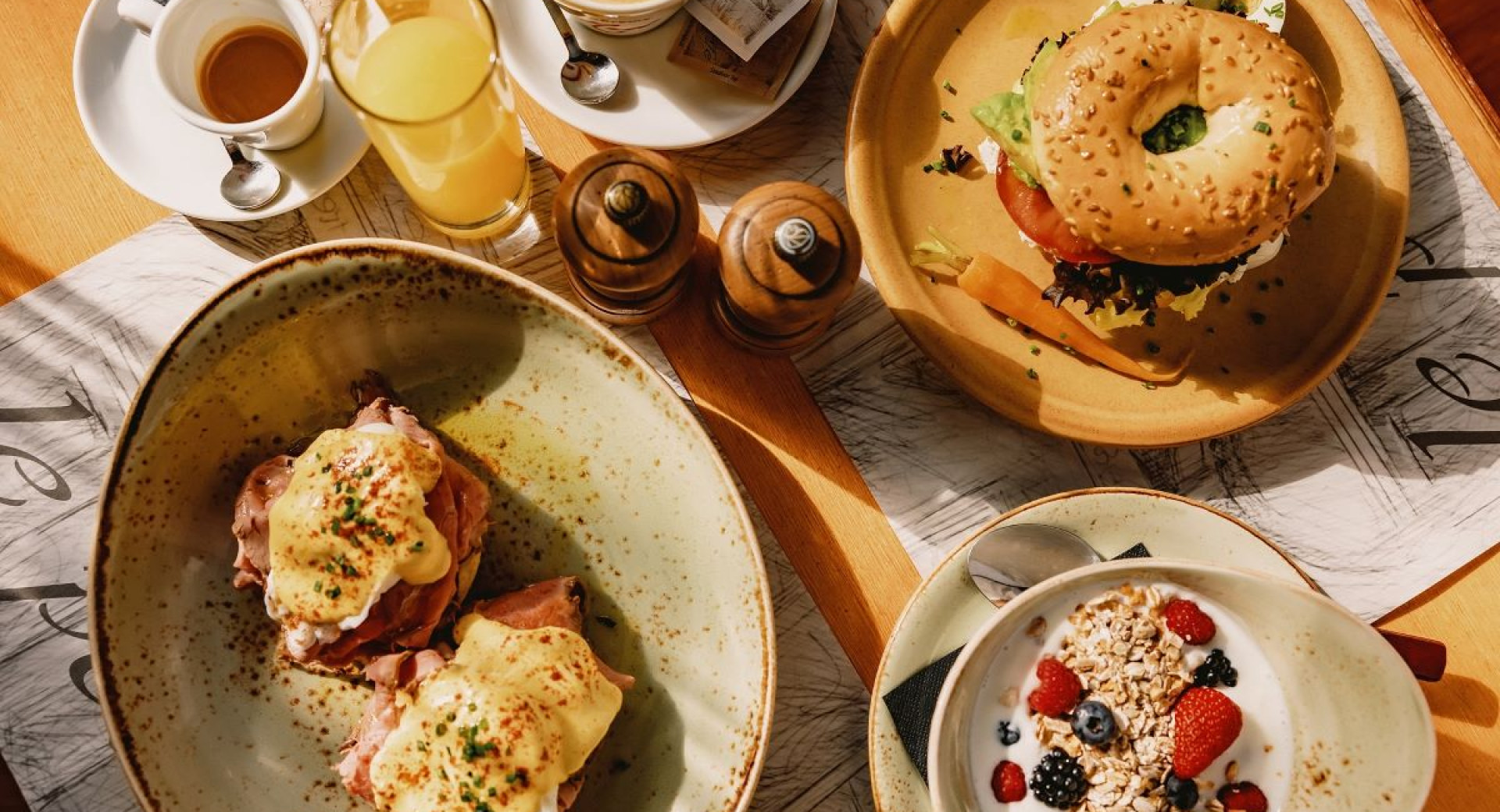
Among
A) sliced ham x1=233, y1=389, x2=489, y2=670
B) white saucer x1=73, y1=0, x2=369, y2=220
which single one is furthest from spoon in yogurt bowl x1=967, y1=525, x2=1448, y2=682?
white saucer x1=73, y1=0, x2=369, y2=220

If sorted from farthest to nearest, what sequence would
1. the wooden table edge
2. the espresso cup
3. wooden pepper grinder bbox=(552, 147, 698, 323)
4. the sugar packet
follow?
1. the wooden table edge
2. the sugar packet
3. the espresso cup
4. wooden pepper grinder bbox=(552, 147, 698, 323)

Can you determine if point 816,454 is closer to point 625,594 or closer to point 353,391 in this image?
point 625,594

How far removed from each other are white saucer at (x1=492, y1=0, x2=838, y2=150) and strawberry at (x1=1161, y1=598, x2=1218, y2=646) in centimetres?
93

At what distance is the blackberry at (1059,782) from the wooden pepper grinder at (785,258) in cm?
69

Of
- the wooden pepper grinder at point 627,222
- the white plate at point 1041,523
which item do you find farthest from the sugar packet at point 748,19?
the white plate at point 1041,523

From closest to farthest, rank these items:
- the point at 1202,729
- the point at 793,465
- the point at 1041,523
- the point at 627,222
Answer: the point at 627,222 → the point at 1202,729 → the point at 1041,523 → the point at 793,465

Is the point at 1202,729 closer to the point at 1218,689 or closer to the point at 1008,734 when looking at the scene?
the point at 1218,689

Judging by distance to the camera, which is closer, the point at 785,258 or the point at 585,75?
the point at 785,258

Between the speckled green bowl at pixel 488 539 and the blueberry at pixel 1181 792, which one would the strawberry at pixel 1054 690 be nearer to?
the blueberry at pixel 1181 792

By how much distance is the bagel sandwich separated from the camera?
1418 mm

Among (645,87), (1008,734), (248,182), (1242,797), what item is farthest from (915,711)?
(248,182)

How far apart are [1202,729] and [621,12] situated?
1277mm

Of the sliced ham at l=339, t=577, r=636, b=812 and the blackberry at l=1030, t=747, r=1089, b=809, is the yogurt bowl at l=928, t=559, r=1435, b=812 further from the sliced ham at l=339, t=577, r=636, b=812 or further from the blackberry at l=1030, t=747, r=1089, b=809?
the sliced ham at l=339, t=577, r=636, b=812

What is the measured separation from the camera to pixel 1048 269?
1.60 meters
